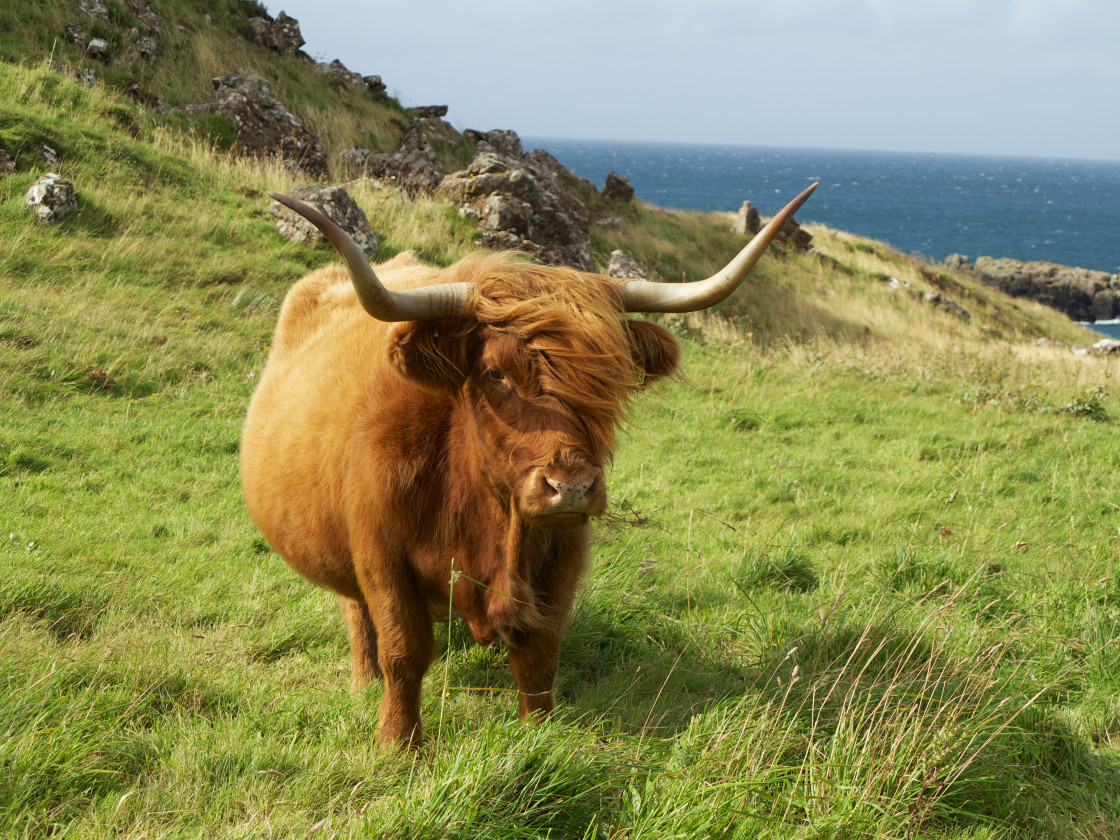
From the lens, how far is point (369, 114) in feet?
72.7

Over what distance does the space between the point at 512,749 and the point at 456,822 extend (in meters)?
0.35

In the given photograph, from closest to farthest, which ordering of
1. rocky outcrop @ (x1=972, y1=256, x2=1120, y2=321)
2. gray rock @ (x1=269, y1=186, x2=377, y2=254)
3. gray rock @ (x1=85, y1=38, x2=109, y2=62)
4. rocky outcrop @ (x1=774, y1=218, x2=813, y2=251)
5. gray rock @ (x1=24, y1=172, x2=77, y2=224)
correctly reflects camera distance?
gray rock @ (x1=24, y1=172, x2=77, y2=224)
gray rock @ (x1=269, y1=186, x2=377, y2=254)
gray rock @ (x1=85, y1=38, x2=109, y2=62)
rocky outcrop @ (x1=774, y1=218, x2=813, y2=251)
rocky outcrop @ (x1=972, y1=256, x2=1120, y2=321)

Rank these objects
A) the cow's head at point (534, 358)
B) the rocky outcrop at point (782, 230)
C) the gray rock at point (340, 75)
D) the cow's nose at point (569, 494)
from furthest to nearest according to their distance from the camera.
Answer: the rocky outcrop at point (782, 230)
the gray rock at point (340, 75)
the cow's head at point (534, 358)
the cow's nose at point (569, 494)

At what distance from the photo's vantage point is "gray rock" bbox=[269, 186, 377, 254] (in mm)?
11211

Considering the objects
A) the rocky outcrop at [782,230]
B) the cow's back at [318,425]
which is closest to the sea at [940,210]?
the rocky outcrop at [782,230]

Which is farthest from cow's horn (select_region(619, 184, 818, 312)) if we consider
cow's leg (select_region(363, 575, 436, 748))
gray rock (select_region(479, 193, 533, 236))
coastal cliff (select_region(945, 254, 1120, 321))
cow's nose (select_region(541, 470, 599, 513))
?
coastal cliff (select_region(945, 254, 1120, 321))

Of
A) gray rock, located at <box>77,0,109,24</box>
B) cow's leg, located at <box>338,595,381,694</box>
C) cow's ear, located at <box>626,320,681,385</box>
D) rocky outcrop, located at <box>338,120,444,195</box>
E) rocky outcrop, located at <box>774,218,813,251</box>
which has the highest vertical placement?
gray rock, located at <box>77,0,109,24</box>

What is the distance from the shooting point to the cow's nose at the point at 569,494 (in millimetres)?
2635

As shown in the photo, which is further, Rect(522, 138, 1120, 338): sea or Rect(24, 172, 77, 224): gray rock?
Rect(522, 138, 1120, 338): sea

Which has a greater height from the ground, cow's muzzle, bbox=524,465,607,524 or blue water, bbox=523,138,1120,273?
blue water, bbox=523,138,1120,273

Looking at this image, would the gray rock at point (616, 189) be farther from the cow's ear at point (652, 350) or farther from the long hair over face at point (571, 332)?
the long hair over face at point (571, 332)

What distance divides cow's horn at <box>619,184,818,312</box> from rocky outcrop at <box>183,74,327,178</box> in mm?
13681

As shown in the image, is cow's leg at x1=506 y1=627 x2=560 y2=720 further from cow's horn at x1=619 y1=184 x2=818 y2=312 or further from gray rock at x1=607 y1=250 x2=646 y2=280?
gray rock at x1=607 y1=250 x2=646 y2=280

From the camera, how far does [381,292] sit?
272 cm
